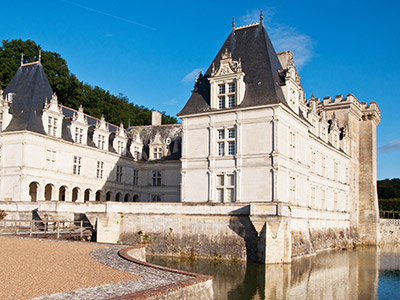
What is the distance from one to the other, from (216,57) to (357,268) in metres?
15.3

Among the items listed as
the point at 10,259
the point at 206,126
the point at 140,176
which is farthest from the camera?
the point at 140,176

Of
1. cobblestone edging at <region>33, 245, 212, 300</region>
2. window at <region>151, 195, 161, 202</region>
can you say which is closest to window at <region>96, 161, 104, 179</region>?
window at <region>151, 195, 161, 202</region>

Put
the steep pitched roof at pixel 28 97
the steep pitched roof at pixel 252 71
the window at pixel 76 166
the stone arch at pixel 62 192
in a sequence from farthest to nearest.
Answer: the stone arch at pixel 62 192, the window at pixel 76 166, the steep pitched roof at pixel 28 97, the steep pitched roof at pixel 252 71

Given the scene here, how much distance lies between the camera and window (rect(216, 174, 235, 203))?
2605 centimetres

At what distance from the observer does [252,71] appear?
2716cm

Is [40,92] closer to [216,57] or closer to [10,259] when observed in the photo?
[216,57]

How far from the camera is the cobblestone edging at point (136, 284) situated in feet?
29.1

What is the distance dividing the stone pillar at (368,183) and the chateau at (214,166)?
222 inches

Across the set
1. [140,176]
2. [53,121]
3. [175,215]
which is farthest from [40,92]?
[175,215]

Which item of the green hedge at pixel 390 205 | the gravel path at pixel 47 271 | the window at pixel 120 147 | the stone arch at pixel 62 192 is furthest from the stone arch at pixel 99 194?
the green hedge at pixel 390 205

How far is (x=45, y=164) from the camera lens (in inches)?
1211

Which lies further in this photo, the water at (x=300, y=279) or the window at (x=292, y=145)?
the window at (x=292, y=145)

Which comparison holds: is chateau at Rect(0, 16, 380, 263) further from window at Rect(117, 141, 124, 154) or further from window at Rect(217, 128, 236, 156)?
window at Rect(117, 141, 124, 154)

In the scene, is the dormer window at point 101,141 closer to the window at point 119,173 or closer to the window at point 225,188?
the window at point 119,173
